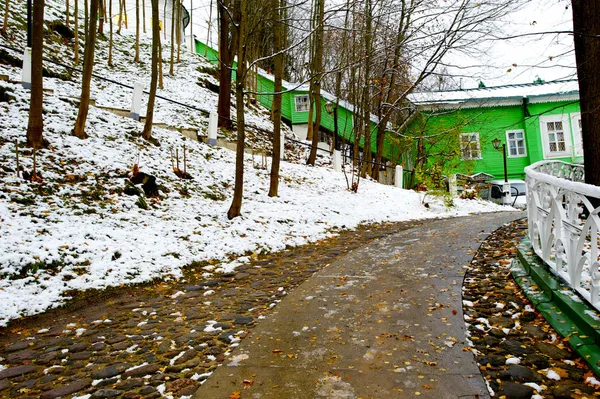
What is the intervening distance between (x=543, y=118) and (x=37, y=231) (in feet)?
87.6

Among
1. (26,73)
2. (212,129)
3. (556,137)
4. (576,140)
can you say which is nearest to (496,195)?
(556,137)

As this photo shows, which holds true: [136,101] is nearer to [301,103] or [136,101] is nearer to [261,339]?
[261,339]

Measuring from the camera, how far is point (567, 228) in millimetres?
3832

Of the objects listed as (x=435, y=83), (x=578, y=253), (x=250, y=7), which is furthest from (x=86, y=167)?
(x=435, y=83)

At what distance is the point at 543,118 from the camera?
24.2m

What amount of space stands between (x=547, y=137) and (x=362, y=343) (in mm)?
25808

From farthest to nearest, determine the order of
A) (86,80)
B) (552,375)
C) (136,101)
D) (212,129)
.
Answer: (212,129), (136,101), (86,80), (552,375)

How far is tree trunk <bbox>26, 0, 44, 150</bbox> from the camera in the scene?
26.3ft

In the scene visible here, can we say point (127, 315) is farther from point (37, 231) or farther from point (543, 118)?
point (543, 118)

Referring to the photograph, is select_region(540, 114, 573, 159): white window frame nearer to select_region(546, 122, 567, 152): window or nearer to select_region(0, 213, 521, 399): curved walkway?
select_region(546, 122, 567, 152): window

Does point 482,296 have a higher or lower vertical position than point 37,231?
lower

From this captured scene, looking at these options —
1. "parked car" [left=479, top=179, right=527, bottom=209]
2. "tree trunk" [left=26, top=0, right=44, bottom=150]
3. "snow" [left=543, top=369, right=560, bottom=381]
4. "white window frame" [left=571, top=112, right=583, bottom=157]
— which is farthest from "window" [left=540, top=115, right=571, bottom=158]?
"tree trunk" [left=26, top=0, right=44, bottom=150]

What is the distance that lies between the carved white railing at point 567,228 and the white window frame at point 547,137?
22016mm

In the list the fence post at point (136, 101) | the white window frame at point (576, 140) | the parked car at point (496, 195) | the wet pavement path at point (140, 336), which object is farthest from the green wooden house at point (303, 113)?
the wet pavement path at point (140, 336)
